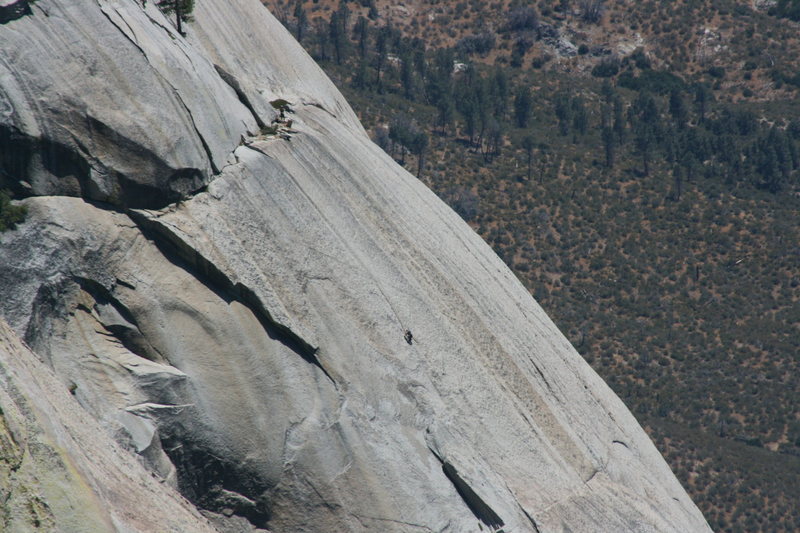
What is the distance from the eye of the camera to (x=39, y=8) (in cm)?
1612

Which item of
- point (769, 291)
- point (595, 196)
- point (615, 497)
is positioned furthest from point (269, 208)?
point (595, 196)

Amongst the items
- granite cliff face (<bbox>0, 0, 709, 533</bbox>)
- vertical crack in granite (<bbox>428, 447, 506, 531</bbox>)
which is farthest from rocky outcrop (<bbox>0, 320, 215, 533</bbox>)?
vertical crack in granite (<bbox>428, 447, 506, 531</bbox>)

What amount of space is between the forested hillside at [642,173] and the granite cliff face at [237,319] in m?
34.8

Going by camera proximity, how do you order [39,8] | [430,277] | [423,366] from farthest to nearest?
[430,277]
[423,366]
[39,8]

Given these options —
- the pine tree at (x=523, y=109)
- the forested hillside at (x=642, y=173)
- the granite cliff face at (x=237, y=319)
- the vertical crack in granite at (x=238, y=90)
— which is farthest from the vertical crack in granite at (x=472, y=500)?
the pine tree at (x=523, y=109)

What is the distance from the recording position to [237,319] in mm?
17203

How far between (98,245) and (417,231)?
784cm

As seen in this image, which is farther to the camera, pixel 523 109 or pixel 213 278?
pixel 523 109

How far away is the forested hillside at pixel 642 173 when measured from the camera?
5650 cm

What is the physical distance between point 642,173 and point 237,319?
6912 centimetres

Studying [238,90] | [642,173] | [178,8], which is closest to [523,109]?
[642,173]

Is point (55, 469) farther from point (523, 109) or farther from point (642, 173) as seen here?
point (523, 109)

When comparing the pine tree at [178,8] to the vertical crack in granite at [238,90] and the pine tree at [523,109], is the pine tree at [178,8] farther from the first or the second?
the pine tree at [523,109]

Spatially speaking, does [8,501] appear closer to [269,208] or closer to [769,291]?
[269,208]
